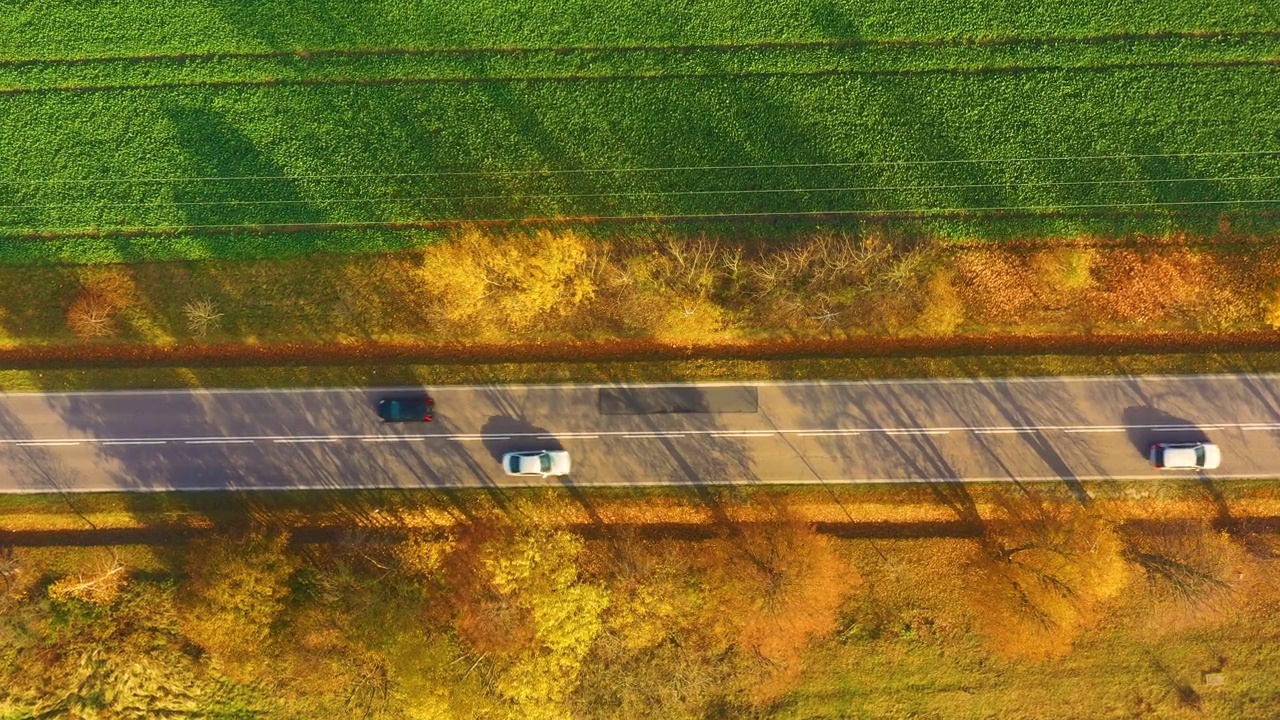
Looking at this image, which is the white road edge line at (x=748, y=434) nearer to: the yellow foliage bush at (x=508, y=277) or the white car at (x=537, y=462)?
the white car at (x=537, y=462)

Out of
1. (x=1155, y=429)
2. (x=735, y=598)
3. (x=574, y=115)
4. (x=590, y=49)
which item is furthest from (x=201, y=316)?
(x=1155, y=429)

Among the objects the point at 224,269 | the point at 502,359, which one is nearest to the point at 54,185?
the point at 224,269

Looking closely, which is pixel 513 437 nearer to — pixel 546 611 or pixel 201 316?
pixel 546 611

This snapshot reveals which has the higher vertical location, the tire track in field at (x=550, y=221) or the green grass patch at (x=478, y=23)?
the green grass patch at (x=478, y=23)

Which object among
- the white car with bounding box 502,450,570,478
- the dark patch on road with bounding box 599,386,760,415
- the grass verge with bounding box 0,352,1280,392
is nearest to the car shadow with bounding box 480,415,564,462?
the white car with bounding box 502,450,570,478

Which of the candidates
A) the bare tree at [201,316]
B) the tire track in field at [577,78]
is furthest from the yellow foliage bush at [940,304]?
the bare tree at [201,316]

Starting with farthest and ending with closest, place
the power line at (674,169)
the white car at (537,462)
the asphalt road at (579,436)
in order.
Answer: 1. the asphalt road at (579,436)
2. the power line at (674,169)
3. the white car at (537,462)

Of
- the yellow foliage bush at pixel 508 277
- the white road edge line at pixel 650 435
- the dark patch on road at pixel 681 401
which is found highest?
the yellow foliage bush at pixel 508 277
